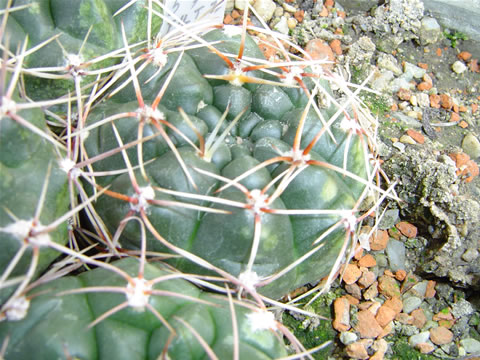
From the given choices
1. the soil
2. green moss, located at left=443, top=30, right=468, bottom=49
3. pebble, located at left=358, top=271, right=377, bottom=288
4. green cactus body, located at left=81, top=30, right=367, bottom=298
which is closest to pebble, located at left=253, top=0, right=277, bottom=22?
the soil

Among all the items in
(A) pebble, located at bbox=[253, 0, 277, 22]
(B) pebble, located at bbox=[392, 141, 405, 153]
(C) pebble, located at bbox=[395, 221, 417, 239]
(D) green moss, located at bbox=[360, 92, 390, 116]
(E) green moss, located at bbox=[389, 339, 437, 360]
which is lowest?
(E) green moss, located at bbox=[389, 339, 437, 360]

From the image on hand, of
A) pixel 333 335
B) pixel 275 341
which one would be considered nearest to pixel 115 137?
pixel 275 341

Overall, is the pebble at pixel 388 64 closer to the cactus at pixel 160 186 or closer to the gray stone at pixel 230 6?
the gray stone at pixel 230 6

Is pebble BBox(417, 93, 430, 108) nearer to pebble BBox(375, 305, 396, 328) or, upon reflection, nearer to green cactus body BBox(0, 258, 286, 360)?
pebble BBox(375, 305, 396, 328)

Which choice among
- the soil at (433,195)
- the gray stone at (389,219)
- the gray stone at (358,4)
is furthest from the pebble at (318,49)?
the gray stone at (389,219)

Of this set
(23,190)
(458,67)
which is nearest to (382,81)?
(458,67)

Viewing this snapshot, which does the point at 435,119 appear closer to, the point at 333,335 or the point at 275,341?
the point at 333,335
